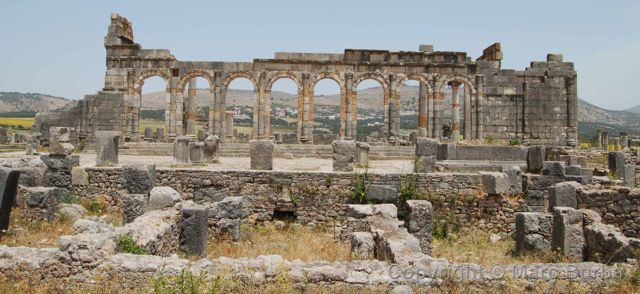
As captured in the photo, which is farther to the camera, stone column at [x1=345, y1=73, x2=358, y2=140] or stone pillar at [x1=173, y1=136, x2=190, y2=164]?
stone column at [x1=345, y1=73, x2=358, y2=140]

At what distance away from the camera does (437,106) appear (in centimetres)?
2672

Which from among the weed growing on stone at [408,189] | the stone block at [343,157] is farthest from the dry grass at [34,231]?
the weed growing on stone at [408,189]

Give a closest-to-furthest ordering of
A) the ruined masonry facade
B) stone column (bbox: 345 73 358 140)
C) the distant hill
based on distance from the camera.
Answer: the ruined masonry facade < stone column (bbox: 345 73 358 140) < the distant hill

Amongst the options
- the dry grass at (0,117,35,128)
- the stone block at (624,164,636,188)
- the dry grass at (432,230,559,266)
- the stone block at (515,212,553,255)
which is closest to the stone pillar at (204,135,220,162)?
the dry grass at (432,230,559,266)

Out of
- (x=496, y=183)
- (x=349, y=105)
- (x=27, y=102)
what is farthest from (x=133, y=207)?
(x=27, y=102)

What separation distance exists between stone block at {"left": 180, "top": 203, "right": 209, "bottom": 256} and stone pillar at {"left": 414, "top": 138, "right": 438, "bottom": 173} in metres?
6.53

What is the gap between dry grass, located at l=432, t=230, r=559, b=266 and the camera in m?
9.66

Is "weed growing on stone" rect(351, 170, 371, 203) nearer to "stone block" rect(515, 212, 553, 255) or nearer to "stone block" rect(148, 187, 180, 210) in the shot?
"stone block" rect(515, 212, 553, 255)

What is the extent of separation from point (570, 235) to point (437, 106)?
58.5ft

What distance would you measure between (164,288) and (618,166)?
18039 mm

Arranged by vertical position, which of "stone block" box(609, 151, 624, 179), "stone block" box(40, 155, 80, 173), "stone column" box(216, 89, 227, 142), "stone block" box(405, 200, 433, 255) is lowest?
"stone block" box(405, 200, 433, 255)

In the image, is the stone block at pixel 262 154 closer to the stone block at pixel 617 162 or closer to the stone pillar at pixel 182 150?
the stone pillar at pixel 182 150

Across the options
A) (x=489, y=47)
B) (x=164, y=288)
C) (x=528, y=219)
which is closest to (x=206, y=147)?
(x=528, y=219)

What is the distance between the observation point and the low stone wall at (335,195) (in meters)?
12.6
